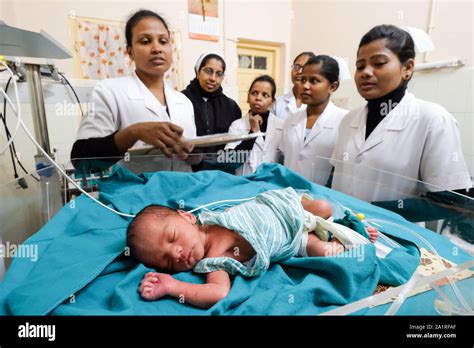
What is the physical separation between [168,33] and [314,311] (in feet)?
4.06

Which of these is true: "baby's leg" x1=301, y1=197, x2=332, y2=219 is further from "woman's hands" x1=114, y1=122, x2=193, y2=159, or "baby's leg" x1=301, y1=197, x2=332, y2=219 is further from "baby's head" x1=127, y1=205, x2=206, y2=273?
"woman's hands" x1=114, y1=122, x2=193, y2=159

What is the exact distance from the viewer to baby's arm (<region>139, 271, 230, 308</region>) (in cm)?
61

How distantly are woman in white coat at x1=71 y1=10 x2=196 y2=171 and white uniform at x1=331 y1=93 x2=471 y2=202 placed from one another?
783 millimetres

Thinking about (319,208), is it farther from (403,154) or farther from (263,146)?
(263,146)

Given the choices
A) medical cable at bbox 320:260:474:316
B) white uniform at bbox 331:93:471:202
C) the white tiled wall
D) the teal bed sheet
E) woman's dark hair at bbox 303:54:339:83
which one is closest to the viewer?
medical cable at bbox 320:260:474:316

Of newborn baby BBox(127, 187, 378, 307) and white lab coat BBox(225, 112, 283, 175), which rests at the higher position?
white lab coat BBox(225, 112, 283, 175)

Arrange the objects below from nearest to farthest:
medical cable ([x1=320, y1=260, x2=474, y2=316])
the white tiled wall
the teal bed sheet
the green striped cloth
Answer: medical cable ([x1=320, y1=260, x2=474, y2=316])
the teal bed sheet
the green striped cloth
the white tiled wall

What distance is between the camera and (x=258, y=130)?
1837 mm

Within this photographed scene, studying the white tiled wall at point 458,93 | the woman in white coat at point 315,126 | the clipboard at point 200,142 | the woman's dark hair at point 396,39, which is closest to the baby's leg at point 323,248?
the clipboard at point 200,142

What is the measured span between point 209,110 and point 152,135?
0.91 metres

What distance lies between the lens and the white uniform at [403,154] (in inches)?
39.0

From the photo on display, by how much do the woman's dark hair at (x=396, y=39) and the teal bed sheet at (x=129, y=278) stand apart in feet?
2.17

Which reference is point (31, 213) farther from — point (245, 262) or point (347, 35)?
point (347, 35)

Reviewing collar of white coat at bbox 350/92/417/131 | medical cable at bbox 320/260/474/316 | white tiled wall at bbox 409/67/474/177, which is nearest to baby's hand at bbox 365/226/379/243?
medical cable at bbox 320/260/474/316
